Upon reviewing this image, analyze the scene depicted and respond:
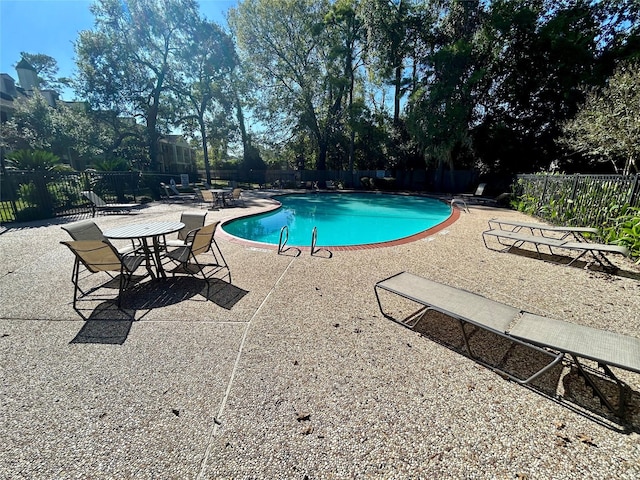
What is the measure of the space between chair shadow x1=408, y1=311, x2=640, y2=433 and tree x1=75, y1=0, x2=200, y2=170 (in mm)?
27900

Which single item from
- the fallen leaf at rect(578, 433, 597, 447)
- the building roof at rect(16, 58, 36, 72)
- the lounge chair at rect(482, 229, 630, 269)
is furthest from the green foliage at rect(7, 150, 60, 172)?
the building roof at rect(16, 58, 36, 72)

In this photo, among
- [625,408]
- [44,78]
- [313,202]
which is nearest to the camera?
[625,408]

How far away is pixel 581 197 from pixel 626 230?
2.48 m

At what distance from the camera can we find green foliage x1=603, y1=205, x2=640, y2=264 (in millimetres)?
4402

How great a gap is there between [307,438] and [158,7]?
2939 cm

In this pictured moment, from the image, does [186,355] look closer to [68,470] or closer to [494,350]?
[68,470]

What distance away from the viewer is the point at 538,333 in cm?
208

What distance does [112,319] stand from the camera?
2.97 metres

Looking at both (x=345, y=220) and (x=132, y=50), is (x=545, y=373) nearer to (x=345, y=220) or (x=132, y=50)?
(x=345, y=220)

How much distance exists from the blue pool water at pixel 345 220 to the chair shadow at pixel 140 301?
297 centimetres

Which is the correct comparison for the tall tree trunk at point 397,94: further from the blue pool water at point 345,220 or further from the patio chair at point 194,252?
the patio chair at point 194,252

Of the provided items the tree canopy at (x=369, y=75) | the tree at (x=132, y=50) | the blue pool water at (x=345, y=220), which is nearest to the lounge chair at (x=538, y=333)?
the blue pool water at (x=345, y=220)

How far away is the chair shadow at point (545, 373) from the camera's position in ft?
5.84

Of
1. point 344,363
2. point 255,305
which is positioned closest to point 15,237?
point 255,305
